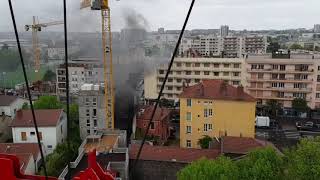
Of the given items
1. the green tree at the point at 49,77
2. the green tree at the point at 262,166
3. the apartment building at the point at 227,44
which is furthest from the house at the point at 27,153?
the apartment building at the point at 227,44

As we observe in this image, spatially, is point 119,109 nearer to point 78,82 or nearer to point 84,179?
point 78,82

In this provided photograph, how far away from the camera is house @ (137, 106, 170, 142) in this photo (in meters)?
14.1

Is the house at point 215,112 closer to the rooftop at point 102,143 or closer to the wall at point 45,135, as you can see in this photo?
the rooftop at point 102,143

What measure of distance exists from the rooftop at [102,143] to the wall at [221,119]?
119 inches

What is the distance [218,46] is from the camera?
47750mm

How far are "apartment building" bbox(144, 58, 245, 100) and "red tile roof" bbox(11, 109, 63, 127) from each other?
8.63 metres

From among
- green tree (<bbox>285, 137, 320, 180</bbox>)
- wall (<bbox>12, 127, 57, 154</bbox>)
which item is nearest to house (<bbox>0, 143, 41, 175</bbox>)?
wall (<bbox>12, 127, 57, 154</bbox>)

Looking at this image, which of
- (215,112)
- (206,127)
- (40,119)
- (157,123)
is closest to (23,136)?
(40,119)

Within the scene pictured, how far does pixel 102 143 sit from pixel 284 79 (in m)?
11.6

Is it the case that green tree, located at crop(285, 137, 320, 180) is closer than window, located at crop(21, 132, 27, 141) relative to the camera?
Yes

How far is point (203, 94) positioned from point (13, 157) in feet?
39.0

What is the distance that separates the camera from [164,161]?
9648 mm

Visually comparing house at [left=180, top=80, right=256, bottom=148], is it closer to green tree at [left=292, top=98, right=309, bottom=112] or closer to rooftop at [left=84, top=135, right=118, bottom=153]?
rooftop at [left=84, top=135, right=118, bottom=153]

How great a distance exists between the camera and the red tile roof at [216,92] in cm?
1287
